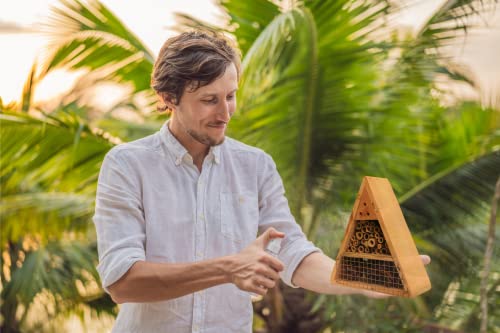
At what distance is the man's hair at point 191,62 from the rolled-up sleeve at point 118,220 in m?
0.20

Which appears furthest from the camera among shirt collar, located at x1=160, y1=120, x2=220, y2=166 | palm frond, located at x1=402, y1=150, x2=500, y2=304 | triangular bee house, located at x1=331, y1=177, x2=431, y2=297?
palm frond, located at x1=402, y1=150, x2=500, y2=304

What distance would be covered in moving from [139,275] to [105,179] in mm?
267

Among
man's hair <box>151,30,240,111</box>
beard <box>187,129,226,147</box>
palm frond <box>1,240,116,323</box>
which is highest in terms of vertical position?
man's hair <box>151,30,240,111</box>

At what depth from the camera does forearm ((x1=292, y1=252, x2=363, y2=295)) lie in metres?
1.58

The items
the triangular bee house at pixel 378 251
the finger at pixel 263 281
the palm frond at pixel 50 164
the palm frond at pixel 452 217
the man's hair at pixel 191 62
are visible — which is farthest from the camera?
the palm frond at pixel 452 217

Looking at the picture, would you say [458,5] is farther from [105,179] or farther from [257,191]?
[105,179]

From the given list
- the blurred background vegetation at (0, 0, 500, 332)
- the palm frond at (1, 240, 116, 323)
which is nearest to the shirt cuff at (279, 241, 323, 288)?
the blurred background vegetation at (0, 0, 500, 332)

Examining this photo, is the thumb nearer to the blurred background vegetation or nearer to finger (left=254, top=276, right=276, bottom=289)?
finger (left=254, top=276, right=276, bottom=289)

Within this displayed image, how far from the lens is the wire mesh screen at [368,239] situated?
1.45 m

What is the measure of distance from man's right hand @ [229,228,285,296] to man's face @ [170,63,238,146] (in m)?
0.37

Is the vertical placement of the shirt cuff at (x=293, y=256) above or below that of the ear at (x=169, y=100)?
below

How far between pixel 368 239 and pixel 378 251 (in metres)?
0.04

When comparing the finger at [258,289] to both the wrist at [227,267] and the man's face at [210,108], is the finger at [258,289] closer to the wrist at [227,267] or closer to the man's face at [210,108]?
the wrist at [227,267]

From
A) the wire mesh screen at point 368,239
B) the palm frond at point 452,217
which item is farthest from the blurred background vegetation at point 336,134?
the wire mesh screen at point 368,239
